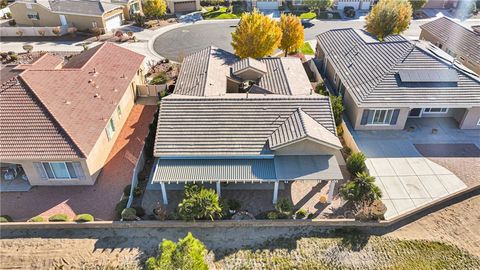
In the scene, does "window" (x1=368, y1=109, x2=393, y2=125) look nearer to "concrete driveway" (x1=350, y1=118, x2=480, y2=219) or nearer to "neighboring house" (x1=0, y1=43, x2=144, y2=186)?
"concrete driveway" (x1=350, y1=118, x2=480, y2=219)

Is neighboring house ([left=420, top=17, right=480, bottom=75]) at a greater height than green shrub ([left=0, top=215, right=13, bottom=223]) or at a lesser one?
greater

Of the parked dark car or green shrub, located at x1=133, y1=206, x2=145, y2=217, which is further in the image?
the parked dark car

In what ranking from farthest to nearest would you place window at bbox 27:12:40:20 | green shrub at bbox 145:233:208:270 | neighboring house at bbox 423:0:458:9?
neighboring house at bbox 423:0:458:9 → window at bbox 27:12:40:20 → green shrub at bbox 145:233:208:270

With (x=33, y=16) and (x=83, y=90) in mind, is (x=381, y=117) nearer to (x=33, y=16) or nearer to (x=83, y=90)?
(x=83, y=90)

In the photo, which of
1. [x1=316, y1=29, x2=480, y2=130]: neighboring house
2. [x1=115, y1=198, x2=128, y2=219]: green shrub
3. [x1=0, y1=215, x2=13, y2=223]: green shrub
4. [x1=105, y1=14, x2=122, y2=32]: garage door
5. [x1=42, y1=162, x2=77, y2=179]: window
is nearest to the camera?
[x1=0, y1=215, x2=13, y2=223]: green shrub

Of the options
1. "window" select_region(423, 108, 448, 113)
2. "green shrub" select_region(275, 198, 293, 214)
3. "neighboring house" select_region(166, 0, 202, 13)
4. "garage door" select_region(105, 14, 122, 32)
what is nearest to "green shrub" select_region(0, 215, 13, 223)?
"green shrub" select_region(275, 198, 293, 214)

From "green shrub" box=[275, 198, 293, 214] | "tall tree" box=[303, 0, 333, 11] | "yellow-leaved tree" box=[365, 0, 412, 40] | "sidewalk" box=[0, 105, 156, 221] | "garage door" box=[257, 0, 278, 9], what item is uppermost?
"yellow-leaved tree" box=[365, 0, 412, 40]

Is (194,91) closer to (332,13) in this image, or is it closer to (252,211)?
(252,211)
